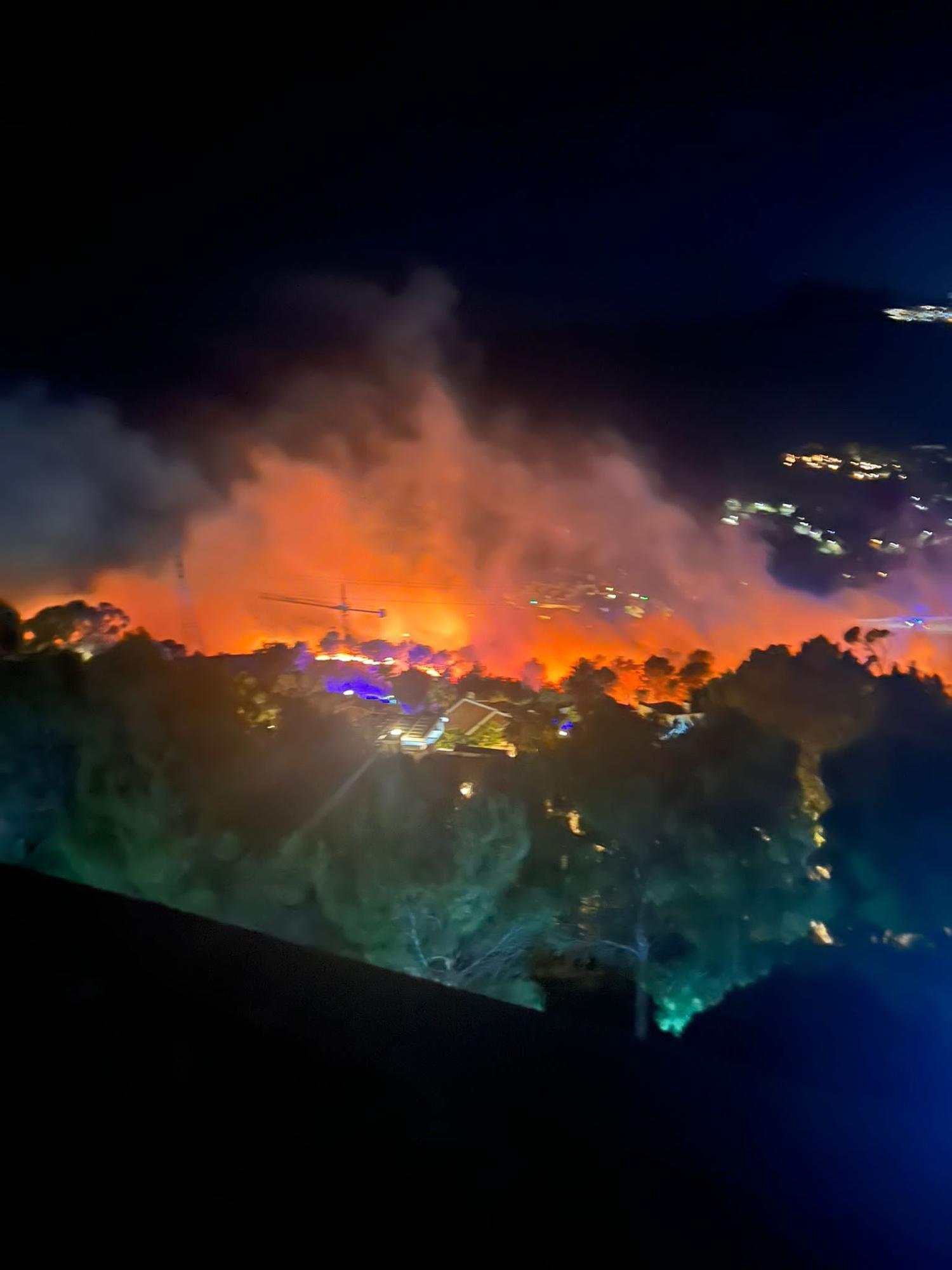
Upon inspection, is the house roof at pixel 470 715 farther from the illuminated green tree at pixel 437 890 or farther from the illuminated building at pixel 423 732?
the illuminated green tree at pixel 437 890

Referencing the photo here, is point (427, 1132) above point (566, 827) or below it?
above

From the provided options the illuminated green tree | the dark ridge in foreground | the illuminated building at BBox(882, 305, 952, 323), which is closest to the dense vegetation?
the illuminated green tree

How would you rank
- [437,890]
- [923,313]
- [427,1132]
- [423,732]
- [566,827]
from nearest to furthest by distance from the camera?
1. [427,1132]
2. [923,313]
3. [437,890]
4. [566,827]
5. [423,732]

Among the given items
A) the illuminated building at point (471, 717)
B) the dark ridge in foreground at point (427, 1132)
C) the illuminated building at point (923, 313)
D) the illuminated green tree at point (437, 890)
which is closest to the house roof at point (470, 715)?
the illuminated building at point (471, 717)

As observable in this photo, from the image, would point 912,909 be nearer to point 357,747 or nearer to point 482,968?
point 482,968

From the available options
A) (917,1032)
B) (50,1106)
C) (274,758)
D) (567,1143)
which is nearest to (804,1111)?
(567,1143)

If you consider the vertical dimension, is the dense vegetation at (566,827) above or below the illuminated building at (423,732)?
below

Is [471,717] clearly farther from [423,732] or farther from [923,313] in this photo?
[923,313]

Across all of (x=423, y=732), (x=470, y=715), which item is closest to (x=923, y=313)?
(x=470, y=715)
